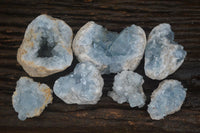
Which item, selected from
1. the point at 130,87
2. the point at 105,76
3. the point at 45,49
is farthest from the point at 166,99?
the point at 45,49

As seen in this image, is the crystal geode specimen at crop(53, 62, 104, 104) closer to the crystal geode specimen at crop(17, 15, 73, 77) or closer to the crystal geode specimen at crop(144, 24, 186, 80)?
the crystal geode specimen at crop(17, 15, 73, 77)

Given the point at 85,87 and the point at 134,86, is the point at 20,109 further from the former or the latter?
the point at 134,86

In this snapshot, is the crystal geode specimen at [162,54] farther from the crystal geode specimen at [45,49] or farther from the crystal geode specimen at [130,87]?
the crystal geode specimen at [45,49]

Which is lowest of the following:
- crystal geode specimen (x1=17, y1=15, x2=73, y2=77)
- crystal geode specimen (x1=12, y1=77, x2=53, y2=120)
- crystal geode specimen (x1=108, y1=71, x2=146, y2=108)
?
crystal geode specimen (x1=12, y1=77, x2=53, y2=120)

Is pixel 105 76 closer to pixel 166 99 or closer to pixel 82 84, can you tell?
pixel 82 84

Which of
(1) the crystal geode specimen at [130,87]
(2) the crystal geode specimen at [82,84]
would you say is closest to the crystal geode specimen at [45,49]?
(2) the crystal geode specimen at [82,84]

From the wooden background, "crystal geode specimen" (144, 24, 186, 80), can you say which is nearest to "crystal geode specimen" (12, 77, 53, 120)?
the wooden background
